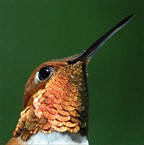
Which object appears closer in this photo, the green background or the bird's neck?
the bird's neck

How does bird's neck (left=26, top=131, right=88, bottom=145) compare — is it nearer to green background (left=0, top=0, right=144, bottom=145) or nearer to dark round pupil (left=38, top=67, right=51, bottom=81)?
dark round pupil (left=38, top=67, right=51, bottom=81)

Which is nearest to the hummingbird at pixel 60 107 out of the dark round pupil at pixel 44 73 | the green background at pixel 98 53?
the dark round pupil at pixel 44 73

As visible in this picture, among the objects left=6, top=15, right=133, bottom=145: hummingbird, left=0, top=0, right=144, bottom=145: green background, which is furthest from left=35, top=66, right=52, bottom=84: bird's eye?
left=0, top=0, right=144, bottom=145: green background

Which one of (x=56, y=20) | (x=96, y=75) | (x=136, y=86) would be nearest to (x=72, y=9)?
(x=56, y=20)

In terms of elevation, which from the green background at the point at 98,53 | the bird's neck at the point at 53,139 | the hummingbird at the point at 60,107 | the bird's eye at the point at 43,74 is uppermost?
the green background at the point at 98,53

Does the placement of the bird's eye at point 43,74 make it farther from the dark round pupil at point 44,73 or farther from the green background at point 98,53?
the green background at point 98,53

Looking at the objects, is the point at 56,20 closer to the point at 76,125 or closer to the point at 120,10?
the point at 120,10

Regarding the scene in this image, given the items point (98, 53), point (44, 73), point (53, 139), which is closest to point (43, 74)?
point (44, 73)
